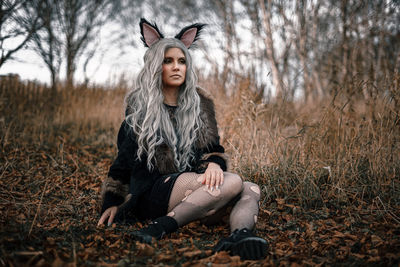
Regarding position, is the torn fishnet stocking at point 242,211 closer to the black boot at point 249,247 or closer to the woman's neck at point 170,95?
the black boot at point 249,247

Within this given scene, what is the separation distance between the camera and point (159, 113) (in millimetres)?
1860

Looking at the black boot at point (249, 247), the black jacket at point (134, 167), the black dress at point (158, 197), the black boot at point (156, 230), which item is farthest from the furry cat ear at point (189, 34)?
the black boot at point (249, 247)


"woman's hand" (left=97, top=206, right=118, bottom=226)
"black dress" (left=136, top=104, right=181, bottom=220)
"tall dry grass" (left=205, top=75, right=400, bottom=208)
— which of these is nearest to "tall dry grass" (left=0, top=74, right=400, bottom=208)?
Answer: "tall dry grass" (left=205, top=75, right=400, bottom=208)

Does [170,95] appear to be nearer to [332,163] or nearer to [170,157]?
[170,157]

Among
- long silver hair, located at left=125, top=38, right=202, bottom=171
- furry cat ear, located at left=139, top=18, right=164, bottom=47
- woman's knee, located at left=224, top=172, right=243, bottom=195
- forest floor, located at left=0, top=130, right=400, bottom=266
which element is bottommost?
forest floor, located at left=0, top=130, right=400, bottom=266

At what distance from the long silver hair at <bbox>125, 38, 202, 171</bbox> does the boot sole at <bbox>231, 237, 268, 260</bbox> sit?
706 millimetres

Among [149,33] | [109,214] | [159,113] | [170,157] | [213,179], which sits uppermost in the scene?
[149,33]

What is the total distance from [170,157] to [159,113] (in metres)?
0.30

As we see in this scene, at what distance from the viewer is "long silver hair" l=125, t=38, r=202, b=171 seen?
72.0 inches

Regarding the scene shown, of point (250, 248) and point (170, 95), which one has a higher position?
point (170, 95)

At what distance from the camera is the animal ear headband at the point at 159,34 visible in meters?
1.95

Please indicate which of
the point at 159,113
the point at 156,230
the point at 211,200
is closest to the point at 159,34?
the point at 159,113

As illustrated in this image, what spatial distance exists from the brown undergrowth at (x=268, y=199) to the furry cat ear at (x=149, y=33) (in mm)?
1185

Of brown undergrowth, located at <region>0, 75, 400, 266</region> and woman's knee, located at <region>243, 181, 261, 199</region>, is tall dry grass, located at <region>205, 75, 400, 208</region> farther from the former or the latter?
woman's knee, located at <region>243, 181, 261, 199</region>
